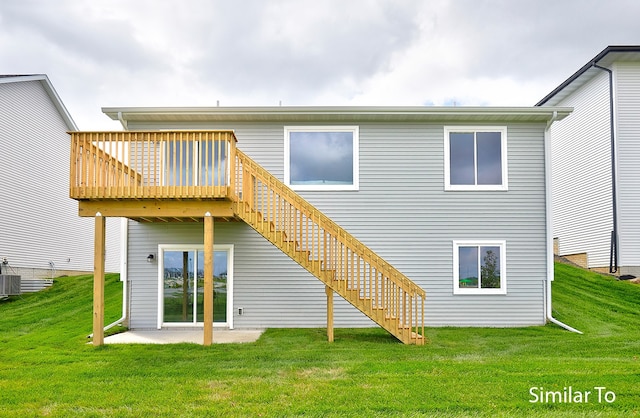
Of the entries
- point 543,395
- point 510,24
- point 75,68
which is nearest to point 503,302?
point 543,395

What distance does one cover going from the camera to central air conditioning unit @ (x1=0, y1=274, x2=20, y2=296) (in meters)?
15.4

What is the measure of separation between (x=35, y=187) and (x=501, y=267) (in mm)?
16059

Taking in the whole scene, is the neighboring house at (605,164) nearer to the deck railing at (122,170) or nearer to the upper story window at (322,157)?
the upper story window at (322,157)

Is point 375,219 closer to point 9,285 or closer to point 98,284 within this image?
point 98,284

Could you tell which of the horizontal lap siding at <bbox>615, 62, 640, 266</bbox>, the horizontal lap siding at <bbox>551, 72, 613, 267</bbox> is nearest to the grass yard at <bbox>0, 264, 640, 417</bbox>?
the horizontal lap siding at <bbox>615, 62, 640, 266</bbox>

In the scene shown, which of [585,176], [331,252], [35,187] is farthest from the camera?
[35,187]

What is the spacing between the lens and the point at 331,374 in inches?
272

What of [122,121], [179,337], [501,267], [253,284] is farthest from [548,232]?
[122,121]

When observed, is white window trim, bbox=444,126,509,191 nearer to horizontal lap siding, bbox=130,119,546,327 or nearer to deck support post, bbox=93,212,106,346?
horizontal lap siding, bbox=130,119,546,327

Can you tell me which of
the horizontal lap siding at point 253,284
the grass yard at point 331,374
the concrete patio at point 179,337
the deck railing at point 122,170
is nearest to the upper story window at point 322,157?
the horizontal lap siding at point 253,284

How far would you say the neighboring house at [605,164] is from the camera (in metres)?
15.2

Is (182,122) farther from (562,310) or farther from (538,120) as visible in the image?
(562,310)

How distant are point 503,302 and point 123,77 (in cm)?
1767

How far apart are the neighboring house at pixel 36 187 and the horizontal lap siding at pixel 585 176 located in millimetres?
18972
